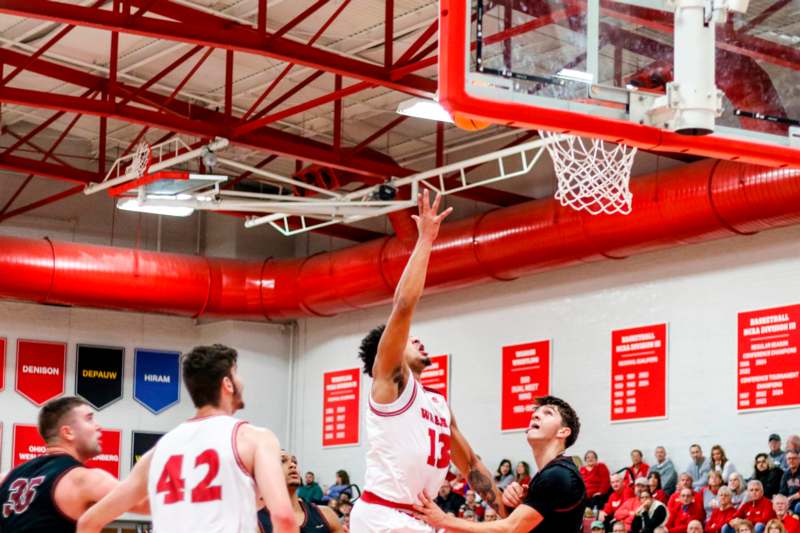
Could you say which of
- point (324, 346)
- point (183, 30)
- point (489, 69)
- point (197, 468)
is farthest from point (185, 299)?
point (197, 468)

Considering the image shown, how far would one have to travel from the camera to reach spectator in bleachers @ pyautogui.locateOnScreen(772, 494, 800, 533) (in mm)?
17281

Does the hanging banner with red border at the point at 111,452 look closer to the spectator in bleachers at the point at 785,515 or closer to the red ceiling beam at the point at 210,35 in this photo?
the red ceiling beam at the point at 210,35

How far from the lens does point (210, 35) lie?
16281 mm

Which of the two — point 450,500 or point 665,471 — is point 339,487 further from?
point 665,471

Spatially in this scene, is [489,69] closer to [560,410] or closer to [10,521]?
[560,410]

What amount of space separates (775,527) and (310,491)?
36.4ft

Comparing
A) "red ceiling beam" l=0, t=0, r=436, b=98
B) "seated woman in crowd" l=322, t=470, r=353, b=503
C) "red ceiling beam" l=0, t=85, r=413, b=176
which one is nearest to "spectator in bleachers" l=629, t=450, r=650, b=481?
"red ceiling beam" l=0, t=85, r=413, b=176

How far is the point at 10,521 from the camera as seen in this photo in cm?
746

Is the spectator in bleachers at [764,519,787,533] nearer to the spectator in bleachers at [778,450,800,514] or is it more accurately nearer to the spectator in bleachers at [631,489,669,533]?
the spectator in bleachers at [778,450,800,514]

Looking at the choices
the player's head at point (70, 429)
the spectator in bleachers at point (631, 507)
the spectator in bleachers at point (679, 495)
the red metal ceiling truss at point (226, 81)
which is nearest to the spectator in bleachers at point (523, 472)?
the spectator in bleachers at point (631, 507)

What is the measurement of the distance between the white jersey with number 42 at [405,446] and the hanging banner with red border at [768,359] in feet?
39.9

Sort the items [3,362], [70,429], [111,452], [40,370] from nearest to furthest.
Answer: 1. [70,429]
2. [3,362]
3. [40,370]
4. [111,452]

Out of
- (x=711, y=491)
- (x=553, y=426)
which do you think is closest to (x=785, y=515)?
(x=711, y=491)

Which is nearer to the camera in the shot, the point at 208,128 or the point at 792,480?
the point at 792,480
